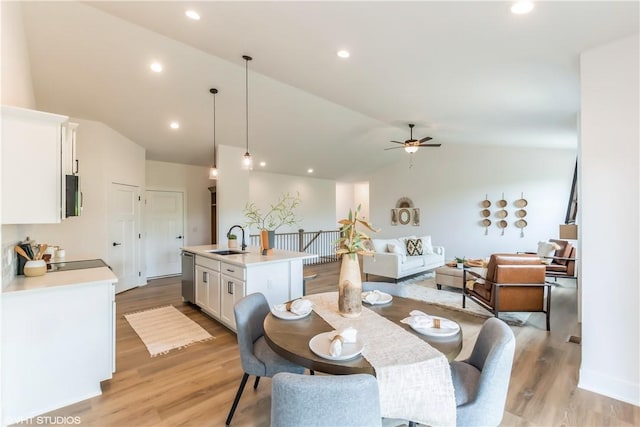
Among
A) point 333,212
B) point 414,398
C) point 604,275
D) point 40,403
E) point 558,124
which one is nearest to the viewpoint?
point 414,398

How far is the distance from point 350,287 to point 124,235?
5.34m

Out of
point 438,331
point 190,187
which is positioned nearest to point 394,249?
point 438,331

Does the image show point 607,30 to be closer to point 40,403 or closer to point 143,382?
point 143,382

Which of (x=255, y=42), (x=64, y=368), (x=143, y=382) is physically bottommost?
(x=143, y=382)

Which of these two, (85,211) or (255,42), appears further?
(85,211)

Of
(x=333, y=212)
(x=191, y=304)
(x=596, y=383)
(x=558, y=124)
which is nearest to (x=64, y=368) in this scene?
(x=191, y=304)

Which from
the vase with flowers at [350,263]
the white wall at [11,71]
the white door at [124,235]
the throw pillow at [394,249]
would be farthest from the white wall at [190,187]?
the vase with flowers at [350,263]

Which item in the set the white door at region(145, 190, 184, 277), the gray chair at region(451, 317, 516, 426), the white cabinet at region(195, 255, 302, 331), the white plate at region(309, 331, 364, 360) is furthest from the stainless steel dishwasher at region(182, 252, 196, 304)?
the gray chair at region(451, 317, 516, 426)

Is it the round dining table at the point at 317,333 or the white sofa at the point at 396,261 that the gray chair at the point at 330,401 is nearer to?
the round dining table at the point at 317,333

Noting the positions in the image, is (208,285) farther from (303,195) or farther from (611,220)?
(303,195)

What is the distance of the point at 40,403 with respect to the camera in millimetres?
2166

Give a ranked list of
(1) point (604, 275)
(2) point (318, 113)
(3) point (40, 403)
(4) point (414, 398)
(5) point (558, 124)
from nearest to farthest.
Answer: (4) point (414, 398)
(3) point (40, 403)
(1) point (604, 275)
(5) point (558, 124)
(2) point (318, 113)

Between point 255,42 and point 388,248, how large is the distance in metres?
4.48

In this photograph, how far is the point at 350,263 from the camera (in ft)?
6.12
